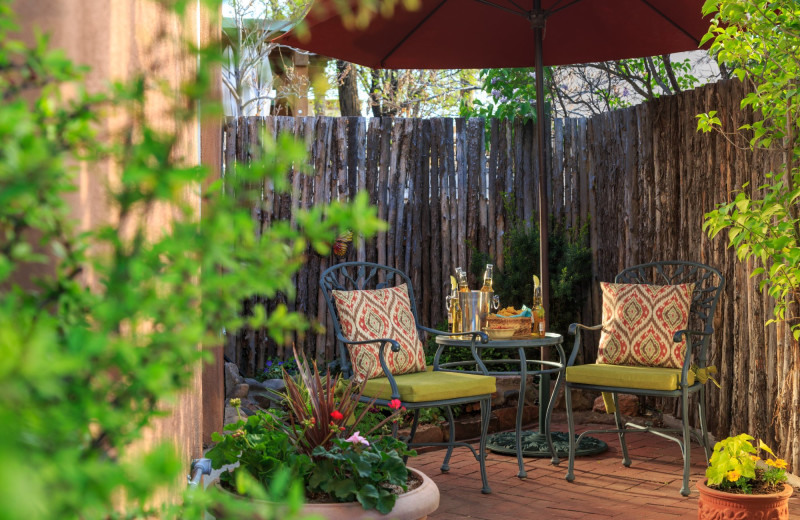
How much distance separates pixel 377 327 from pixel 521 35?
7.82ft

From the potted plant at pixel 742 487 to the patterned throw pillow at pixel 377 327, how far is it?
1.58 m

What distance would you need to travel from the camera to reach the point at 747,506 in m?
2.95

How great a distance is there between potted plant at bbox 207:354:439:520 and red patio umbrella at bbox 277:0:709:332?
7.88 feet

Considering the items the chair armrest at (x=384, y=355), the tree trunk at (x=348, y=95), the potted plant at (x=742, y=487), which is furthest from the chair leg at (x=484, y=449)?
the tree trunk at (x=348, y=95)

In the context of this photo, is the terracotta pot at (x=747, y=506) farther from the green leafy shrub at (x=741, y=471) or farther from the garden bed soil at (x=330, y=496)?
the garden bed soil at (x=330, y=496)

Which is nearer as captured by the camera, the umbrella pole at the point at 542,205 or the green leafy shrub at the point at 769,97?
the green leafy shrub at the point at 769,97

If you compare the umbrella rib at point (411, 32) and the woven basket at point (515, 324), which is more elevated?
the umbrella rib at point (411, 32)

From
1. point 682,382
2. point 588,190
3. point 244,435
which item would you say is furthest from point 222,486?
point 588,190

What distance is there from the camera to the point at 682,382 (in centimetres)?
391

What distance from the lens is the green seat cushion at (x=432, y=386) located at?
3672mm

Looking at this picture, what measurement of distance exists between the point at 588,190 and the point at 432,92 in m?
7.79

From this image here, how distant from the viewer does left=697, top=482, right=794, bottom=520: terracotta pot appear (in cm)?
294

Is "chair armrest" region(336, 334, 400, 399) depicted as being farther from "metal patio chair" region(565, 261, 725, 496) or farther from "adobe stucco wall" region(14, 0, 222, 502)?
"adobe stucco wall" region(14, 0, 222, 502)

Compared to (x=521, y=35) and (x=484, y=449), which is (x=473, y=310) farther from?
(x=521, y=35)
